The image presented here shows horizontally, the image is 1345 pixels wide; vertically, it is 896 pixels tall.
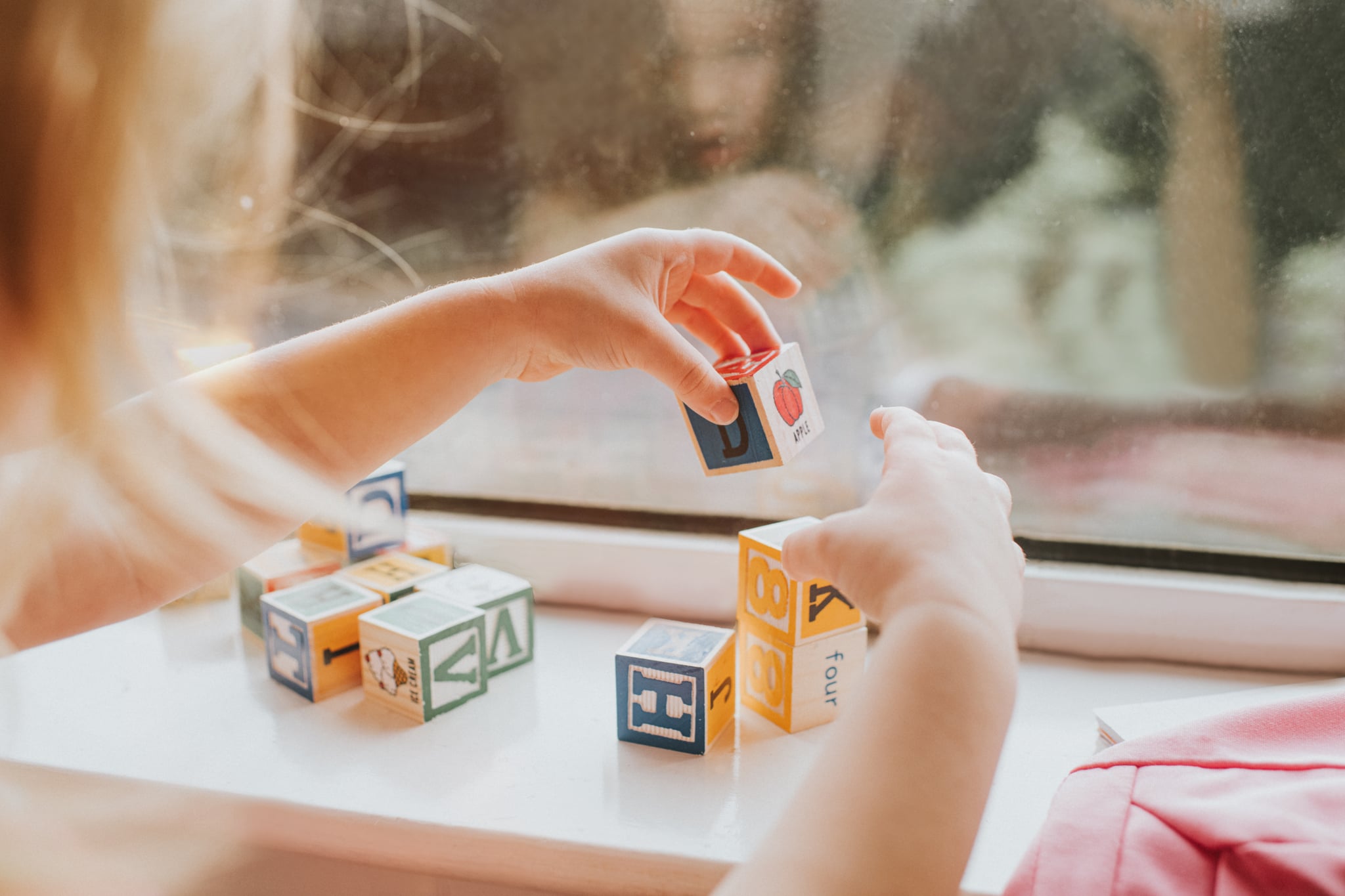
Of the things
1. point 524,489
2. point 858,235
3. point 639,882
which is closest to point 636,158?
point 858,235

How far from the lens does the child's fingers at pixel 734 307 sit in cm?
80

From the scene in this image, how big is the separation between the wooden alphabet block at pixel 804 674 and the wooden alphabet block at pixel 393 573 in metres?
0.35

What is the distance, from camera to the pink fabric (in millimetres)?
493

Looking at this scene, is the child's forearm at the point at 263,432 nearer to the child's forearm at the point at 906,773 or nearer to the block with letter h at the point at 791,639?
the block with letter h at the point at 791,639

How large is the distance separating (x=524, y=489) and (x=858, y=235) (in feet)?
1.65

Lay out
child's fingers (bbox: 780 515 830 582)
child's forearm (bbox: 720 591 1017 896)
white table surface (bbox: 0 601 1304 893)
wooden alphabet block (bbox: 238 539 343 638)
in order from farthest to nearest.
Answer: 1. wooden alphabet block (bbox: 238 539 343 638)
2. white table surface (bbox: 0 601 1304 893)
3. child's fingers (bbox: 780 515 830 582)
4. child's forearm (bbox: 720 591 1017 896)

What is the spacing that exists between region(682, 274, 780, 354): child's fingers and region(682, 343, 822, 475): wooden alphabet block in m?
0.04

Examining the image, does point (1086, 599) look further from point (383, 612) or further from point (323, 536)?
point (323, 536)

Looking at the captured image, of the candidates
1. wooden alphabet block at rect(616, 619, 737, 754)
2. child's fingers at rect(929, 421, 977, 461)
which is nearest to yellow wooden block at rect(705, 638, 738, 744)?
wooden alphabet block at rect(616, 619, 737, 754)

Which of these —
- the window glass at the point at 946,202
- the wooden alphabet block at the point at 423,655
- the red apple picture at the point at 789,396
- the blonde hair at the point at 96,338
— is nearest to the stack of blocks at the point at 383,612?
the wooden alphabet block at the point at 423,655

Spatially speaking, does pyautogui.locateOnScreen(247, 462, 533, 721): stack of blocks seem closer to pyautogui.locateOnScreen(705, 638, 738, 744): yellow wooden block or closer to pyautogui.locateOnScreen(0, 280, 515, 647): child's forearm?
pyautogui.locateOnScreen(0, 280, 515, 647): child's forearm

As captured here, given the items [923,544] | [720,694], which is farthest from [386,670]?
[923,544]

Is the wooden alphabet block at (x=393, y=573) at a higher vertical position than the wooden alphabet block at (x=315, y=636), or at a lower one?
higher

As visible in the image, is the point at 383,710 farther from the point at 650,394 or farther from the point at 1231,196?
the point at 1231,196
